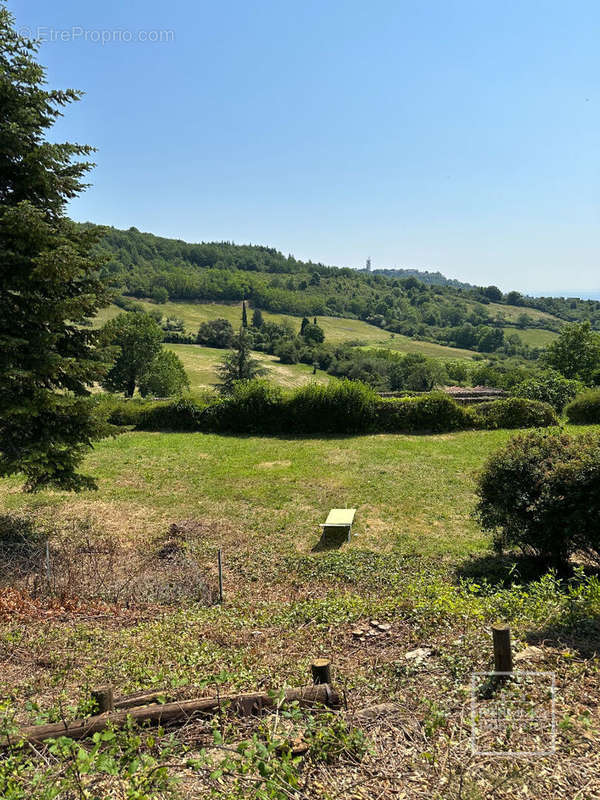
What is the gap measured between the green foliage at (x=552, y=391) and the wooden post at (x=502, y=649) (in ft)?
94.3

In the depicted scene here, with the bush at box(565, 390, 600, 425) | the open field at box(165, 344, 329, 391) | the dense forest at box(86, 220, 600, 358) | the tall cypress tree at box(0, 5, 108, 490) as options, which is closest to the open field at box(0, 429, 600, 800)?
the tall cypress tree at box(0, 5, 108, 490)

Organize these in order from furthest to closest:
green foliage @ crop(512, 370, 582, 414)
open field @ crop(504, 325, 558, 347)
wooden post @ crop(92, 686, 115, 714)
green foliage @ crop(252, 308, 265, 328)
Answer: open field @ crop(504, 325, 558, 347) → green foliage @ crop(252, 308, 265, 328) → green foliage @ crop(512, 370, 582, 414) → wooden post @ crop(92, 686, 115, 714)

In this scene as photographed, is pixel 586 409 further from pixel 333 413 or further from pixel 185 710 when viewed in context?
pixel 185 710

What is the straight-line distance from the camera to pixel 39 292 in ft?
28.5

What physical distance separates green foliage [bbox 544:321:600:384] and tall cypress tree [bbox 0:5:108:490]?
140 feet

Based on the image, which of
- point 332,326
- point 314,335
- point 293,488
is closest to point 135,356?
point 293,488

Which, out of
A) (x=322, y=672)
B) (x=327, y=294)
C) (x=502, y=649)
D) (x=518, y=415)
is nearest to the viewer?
(x=322, y=672)

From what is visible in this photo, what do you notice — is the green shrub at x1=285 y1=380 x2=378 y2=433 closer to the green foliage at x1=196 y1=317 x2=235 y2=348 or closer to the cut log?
the cut log

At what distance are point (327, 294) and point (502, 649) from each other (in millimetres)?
164472

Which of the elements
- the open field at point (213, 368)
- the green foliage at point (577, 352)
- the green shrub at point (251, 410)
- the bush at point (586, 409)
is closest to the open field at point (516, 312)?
the open field at point (213, 368)

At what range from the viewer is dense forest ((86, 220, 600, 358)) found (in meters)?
127

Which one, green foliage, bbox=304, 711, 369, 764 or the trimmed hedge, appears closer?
green foliage, bbox=304, 711, 369, 764

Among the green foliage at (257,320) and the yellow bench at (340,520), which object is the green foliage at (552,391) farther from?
the green foliage at (257,320)

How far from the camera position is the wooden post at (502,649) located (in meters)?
4.19
